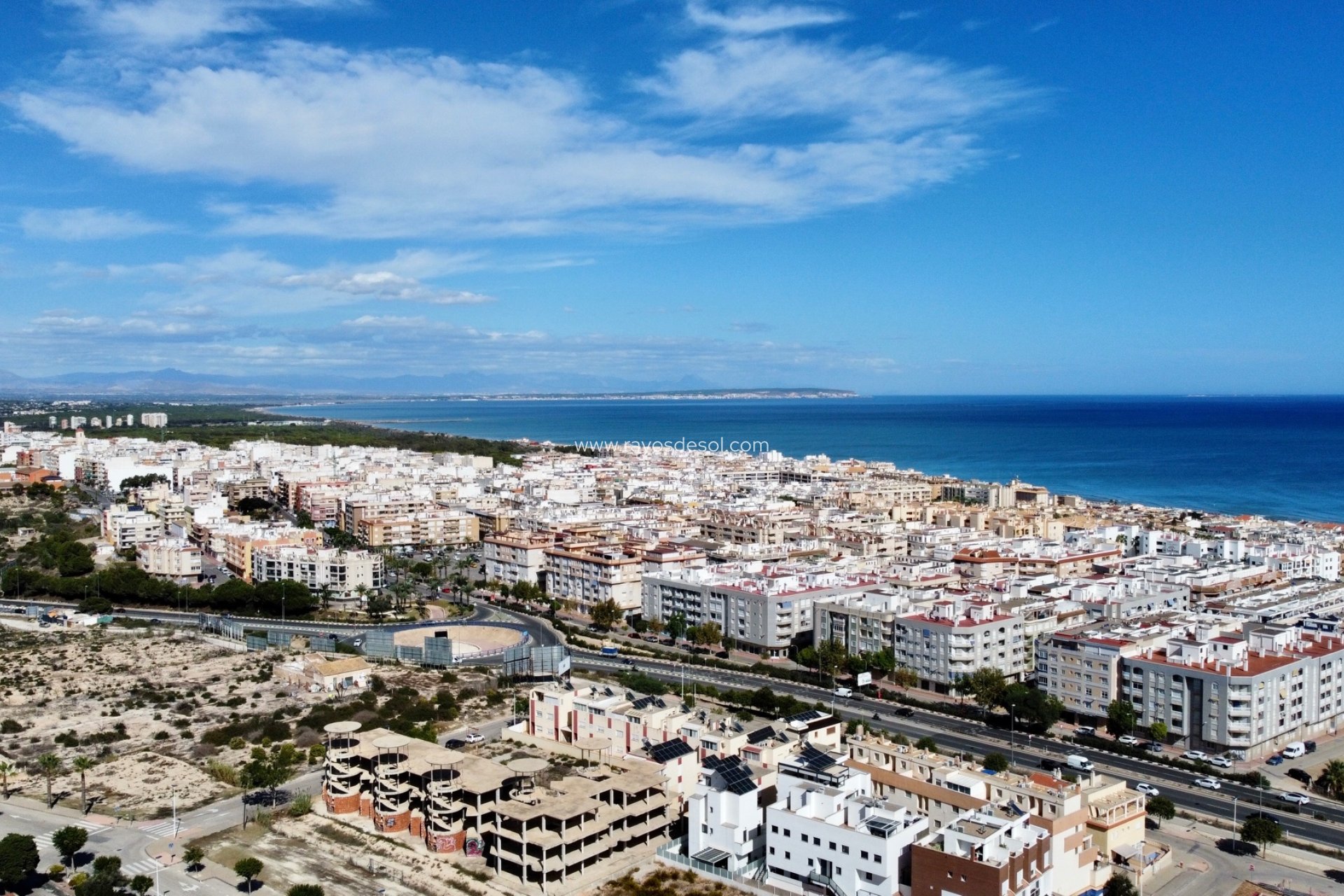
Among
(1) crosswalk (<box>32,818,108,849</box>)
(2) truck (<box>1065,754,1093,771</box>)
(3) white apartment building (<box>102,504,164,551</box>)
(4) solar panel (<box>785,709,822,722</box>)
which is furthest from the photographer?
(3) white apartment building (<box>102,504,164,551</box>)

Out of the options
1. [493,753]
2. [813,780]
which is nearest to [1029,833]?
[813,780]

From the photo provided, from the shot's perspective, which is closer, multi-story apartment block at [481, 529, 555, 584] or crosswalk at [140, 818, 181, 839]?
crosswalk at [140, 818, 181, 839]

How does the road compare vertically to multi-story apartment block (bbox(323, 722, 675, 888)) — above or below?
below

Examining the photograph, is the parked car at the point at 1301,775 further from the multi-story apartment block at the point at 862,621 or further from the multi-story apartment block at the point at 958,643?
the multi-story apartment block at the point at 862,621

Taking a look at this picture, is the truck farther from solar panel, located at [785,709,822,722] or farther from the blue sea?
the blue sea

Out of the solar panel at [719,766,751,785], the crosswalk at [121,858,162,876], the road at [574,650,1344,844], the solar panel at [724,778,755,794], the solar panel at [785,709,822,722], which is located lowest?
the road at [574,650,1344,844]

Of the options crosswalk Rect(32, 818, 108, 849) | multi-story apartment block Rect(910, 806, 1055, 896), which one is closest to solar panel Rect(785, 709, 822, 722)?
multi-story apartment block Rect(910, 806, 1055, 896)

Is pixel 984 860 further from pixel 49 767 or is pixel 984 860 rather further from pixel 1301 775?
pixel 49 767
